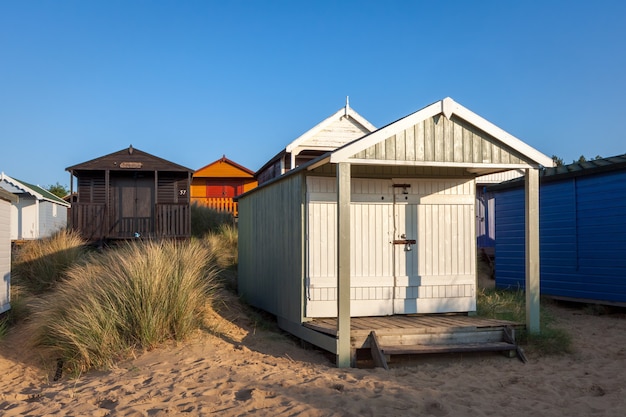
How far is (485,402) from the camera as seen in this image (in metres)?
5.36

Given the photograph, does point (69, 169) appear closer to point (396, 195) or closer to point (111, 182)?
point (111, 182)

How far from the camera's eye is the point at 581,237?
10.8 metres

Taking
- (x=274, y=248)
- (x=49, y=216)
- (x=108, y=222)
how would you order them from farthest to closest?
(x=49, y=216) < (x=108, y=222) < (x=274, y=248)

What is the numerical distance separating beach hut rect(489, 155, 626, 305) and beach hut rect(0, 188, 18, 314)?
33.6ft

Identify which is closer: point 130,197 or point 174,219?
point 174,219

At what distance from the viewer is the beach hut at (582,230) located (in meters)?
10.0

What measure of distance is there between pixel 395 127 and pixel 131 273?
4274mm

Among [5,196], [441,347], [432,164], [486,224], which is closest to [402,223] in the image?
[432,164]

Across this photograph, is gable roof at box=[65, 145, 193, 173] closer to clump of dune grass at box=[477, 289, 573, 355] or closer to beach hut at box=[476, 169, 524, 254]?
beach hut at box=[476, 169, 524, 254]

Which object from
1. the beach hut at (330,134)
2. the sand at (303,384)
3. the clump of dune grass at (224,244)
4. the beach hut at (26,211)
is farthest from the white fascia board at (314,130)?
the beach hut at (26,211)

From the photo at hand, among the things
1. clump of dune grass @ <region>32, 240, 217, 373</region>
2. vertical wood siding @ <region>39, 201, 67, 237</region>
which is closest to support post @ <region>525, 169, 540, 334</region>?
clump of dune grass @ <region>32, 240, 217, 373</region>

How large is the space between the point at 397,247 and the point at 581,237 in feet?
15.1

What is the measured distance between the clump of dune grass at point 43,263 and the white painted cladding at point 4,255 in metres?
1.82

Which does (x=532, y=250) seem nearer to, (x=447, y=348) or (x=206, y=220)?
(x=447, y=348)
